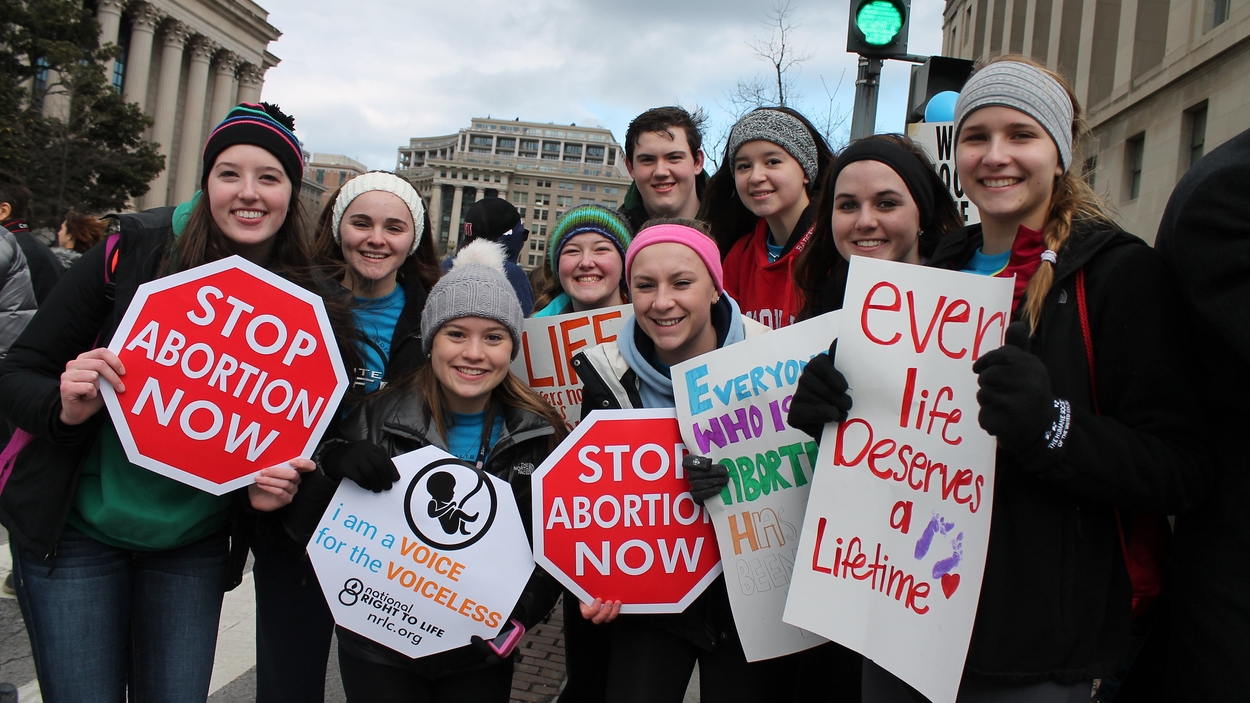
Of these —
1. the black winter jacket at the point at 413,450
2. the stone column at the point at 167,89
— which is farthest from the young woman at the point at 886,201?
the stone column at the point at 167,89

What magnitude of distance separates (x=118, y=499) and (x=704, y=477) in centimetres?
167

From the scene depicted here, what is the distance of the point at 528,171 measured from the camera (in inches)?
6019

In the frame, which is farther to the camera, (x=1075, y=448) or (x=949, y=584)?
(x=949, y=584)

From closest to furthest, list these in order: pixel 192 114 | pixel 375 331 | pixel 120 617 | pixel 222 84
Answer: pixel 120 617, pixel 375 331, pixel 192 114, pixel 222 84

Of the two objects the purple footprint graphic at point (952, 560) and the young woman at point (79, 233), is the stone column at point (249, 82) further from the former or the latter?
the purple footprint graphic at point (952, 560)

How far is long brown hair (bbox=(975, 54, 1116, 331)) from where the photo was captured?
1.79 m

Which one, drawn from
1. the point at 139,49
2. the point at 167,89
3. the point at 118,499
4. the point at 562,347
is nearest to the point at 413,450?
the point at 118,499

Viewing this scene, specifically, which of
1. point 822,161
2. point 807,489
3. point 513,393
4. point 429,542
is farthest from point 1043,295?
point 822,161

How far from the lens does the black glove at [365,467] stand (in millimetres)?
2277

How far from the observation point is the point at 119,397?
2.14 metres

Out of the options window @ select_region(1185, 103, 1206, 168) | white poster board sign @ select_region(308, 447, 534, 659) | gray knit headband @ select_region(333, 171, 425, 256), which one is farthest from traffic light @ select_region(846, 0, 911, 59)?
window @ select_region(1185, 103, 1206, 168)

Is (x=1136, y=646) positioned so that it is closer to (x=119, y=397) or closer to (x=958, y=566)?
(x=958, y=566)

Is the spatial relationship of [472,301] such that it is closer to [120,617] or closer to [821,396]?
[821,396]

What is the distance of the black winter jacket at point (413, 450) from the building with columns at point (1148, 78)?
1484cm
